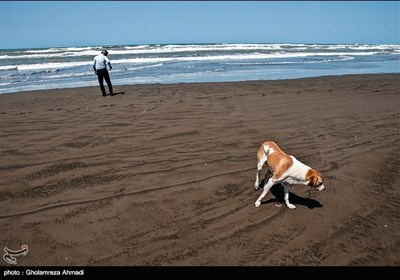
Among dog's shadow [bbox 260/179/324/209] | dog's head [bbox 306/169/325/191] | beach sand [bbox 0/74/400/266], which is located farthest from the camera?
dog's shadow [bbox 260/179/324/209]

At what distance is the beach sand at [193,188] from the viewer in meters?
3.82

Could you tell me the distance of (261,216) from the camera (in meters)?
4.46

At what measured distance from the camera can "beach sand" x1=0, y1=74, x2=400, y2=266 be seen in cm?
382

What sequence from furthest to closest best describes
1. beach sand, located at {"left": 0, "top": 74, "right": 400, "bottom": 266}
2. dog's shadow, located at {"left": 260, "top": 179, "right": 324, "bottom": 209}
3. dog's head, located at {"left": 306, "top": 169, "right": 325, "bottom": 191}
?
1. dog's shadow, located at {"left": 260, "top": 179, "right": 324, "bottom": 209}
2. dog's head, located at {"left": 306, "top": 169, "right": 325, "bottom": 191}
3. beach sand, located at {"left": 0, "top": 74, "right": 400, "bottom": 266}

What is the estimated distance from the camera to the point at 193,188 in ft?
17.0

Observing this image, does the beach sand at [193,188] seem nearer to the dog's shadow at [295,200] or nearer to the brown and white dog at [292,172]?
the dog's shadow at [295,200]

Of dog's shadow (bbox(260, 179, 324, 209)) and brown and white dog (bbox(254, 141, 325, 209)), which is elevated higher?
brown and white dog (bbox(254, 141, 325, 209))

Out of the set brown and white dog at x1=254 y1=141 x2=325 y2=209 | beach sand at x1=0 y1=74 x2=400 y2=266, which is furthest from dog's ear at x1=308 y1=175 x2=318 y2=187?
beach sand at x1=0 y1=74 x2=400 y2=266

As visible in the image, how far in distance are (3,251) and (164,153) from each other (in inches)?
136

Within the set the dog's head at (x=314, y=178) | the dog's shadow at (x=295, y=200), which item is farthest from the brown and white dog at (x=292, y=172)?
the dog's shadow at (x=295, y=200)

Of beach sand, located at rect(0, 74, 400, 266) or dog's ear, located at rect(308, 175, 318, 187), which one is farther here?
dog's ear, located at rect(308, 175, 318, 187)

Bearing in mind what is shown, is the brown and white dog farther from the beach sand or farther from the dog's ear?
the beach sand
